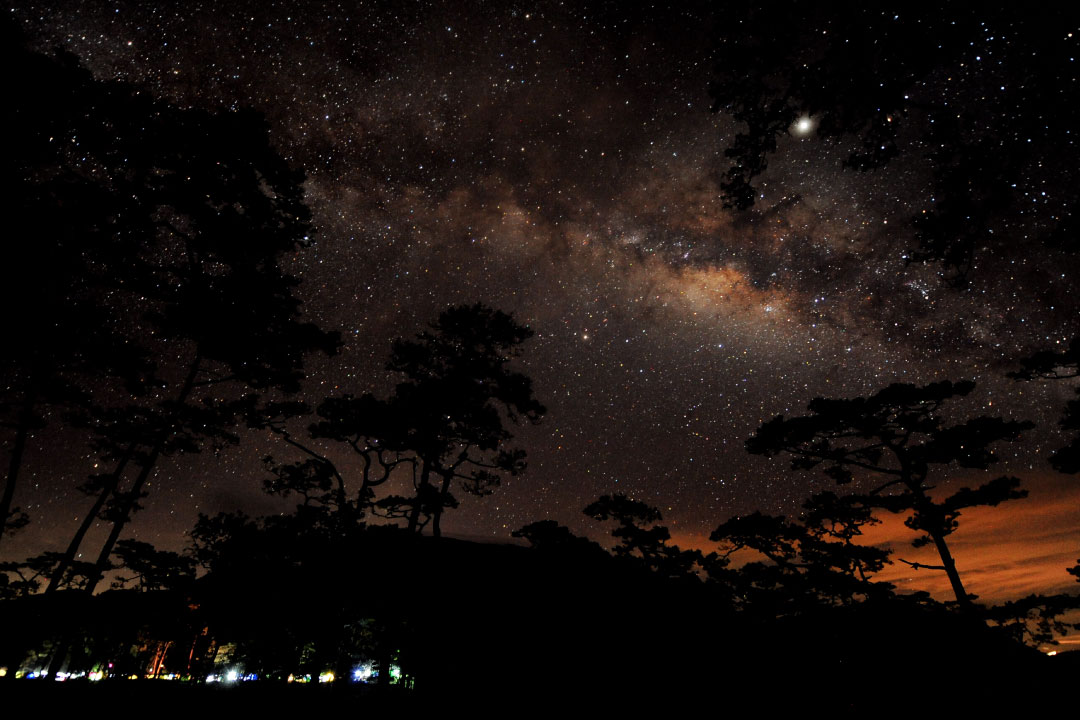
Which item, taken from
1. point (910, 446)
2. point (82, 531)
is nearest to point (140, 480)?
point (82, 531)

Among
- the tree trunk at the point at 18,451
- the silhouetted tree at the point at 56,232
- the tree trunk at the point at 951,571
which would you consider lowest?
the tree trunk at the point at 951,571

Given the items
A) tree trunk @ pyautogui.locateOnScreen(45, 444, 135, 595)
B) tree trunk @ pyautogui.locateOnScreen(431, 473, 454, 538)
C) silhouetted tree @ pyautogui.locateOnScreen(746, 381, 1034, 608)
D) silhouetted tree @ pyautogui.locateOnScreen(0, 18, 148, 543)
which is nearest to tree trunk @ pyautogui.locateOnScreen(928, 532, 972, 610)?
silhouetted tree @ pyautogui.locateOnScreen(746, 381, 1034, 608)

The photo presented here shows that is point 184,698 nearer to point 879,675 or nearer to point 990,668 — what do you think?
point 879,675

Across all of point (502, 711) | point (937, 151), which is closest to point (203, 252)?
point (502, 711)

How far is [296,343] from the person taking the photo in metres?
12.2

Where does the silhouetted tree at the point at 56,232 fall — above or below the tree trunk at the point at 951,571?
above

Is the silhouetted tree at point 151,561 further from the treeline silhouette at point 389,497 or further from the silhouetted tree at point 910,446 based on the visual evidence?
the silhouetted tree at point 910,446

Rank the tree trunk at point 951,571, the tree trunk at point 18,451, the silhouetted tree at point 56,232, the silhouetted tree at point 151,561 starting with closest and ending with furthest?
the silhouetted tree at point 56,232
the tree trunk at point 18,451
the tree trunk at point 951,571
the silhouetted tree at point 151,561

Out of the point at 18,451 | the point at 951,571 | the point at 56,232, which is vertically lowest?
the point at 951,571

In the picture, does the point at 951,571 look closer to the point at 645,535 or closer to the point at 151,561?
the point at 645,535

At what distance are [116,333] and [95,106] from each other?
4214 mm

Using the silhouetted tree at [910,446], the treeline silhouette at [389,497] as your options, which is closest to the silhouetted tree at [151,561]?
the treeline silhouette at [389,497]

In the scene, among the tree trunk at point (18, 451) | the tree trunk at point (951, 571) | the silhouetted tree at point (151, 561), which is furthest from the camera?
the silhouetted tree at point (151, 561)

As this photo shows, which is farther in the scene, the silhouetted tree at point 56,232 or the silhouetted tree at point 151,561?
the silhouetted tree at point 151,561
